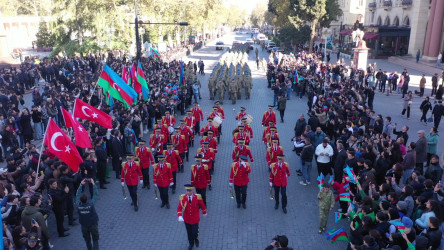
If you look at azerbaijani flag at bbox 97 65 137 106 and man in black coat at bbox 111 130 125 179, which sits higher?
azerbaijani flag at bbox 97 65 137 106

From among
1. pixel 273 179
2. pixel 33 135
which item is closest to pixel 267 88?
pixel 33 135

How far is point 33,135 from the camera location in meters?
15.2

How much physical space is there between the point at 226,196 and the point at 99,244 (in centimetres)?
363

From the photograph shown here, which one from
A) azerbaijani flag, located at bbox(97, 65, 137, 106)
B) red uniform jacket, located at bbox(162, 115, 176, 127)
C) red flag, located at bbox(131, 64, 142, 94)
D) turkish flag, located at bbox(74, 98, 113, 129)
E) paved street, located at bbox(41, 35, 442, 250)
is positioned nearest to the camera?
paved street, located at bbox(41, 35, 442, 250)

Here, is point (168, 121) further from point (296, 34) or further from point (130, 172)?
point (296, 34)

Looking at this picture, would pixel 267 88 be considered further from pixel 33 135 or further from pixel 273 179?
pixel 273 179

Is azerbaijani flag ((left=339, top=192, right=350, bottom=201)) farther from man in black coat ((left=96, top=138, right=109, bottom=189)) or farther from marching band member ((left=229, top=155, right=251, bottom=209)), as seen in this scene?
man in black coat ((left=96, top=138, right=109, bottom=189))

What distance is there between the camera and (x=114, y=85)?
12828 millimetres

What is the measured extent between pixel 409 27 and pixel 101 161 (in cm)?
3994

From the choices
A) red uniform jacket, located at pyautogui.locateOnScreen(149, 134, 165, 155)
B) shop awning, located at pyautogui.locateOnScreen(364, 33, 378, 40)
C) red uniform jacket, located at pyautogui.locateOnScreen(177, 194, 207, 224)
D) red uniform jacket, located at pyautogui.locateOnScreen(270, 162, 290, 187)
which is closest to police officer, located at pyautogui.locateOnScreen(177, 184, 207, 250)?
red uniform jacket, located at pyautogui.locateOnScreen(177, 194, 207, 224)

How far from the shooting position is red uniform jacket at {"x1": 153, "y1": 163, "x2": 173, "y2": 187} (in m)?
8.98

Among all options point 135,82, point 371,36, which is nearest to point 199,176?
point 135,82

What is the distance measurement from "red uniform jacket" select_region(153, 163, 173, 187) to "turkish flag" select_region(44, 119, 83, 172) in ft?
6.14

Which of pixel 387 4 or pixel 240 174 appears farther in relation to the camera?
pixel 387 4
